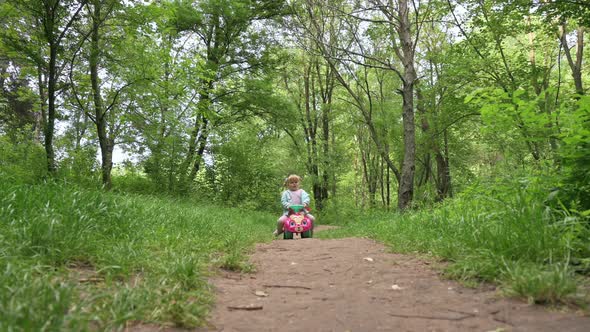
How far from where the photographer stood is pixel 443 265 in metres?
3.02

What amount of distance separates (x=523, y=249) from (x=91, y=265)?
343 cm

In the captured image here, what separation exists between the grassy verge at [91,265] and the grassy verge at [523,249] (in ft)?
6.58

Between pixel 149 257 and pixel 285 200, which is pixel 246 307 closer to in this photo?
pixel 149 257

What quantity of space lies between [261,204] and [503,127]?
13939 mm

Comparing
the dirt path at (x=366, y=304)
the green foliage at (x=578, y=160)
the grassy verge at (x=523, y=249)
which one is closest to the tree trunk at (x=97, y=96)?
the dirt path at (x=366, y=304)

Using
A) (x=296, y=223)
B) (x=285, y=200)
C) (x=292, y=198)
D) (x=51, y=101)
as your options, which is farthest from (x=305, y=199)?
(x=51, y=101)

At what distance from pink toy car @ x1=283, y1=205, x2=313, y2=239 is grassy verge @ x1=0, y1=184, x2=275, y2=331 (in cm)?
299

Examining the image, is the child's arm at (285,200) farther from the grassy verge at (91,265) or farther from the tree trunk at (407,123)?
the tree trunk at (407,123)

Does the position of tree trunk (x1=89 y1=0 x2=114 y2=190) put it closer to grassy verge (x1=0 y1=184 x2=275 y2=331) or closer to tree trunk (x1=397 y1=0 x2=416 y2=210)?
grassy verge (x1=0 y1=184 x2=275 y2=331)

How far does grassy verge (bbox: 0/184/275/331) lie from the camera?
1554mm

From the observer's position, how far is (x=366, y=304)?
2201mm

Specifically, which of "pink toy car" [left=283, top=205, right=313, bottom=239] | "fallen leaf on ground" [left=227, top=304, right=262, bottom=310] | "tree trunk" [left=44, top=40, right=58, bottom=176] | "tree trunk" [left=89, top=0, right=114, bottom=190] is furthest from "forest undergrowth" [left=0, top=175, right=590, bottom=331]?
"tree trunk" [left=89, top=0, right=114, bottom=190]

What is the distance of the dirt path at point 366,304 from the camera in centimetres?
179

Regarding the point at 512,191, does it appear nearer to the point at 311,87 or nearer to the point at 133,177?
the point at 133,177
